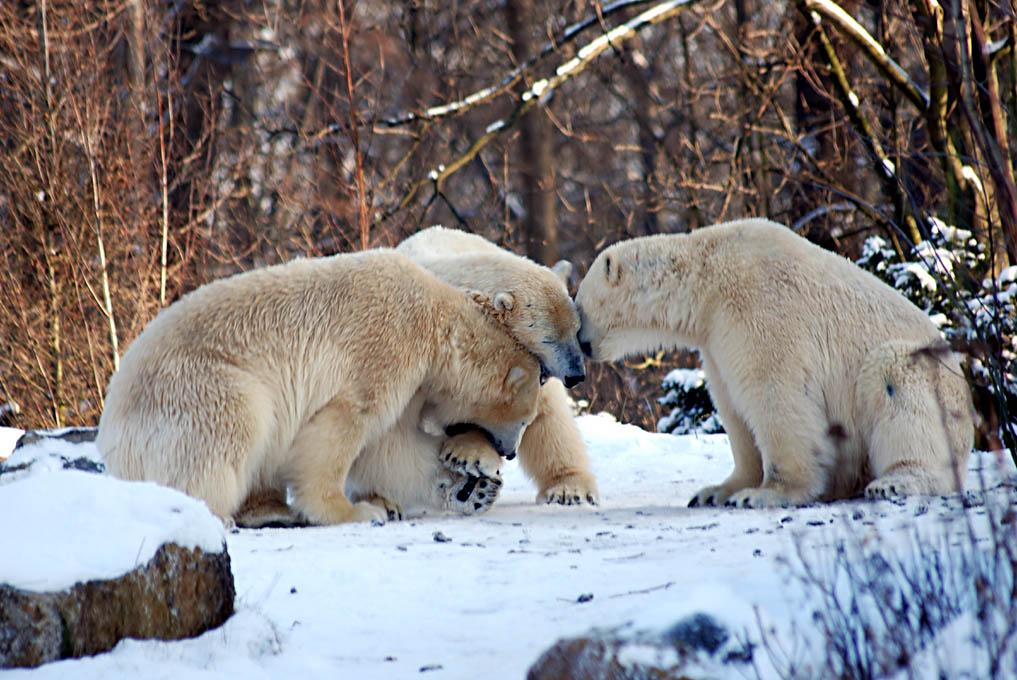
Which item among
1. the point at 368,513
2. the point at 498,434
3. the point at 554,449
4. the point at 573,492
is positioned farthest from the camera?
the point at 554,449

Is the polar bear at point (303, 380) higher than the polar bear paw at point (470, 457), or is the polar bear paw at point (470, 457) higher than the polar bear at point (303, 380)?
the polar bear at point (303, 380)

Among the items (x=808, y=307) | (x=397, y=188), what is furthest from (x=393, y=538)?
(x=397, y=188)

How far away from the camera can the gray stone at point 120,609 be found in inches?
98.7

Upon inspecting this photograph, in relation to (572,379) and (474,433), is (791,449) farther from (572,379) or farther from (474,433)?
(474,433)

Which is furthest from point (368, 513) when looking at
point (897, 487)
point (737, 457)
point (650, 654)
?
point (650, 654)

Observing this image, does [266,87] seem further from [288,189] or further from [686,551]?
[686,551]

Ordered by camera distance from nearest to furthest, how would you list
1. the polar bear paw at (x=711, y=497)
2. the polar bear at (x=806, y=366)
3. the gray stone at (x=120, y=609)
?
the gray stone at (x=120, y=609)
the polar bear at (x=806, y=366)
the polar bear paw at (x=711, y=497)

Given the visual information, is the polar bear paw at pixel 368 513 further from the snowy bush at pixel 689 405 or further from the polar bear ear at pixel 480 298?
the snowy bush at pixel 689 405

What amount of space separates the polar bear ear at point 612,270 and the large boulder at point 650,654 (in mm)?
Answer: 3130

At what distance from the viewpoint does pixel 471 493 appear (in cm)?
531

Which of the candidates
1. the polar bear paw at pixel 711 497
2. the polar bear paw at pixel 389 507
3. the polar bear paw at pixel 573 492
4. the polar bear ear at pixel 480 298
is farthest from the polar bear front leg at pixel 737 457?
the polar bear paw at pixel 389 507

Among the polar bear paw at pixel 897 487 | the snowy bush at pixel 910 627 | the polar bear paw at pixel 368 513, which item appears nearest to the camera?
the snowy bush at pixel 910 627

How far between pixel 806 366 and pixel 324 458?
7.19 ft

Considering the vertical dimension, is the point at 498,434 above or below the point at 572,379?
below
